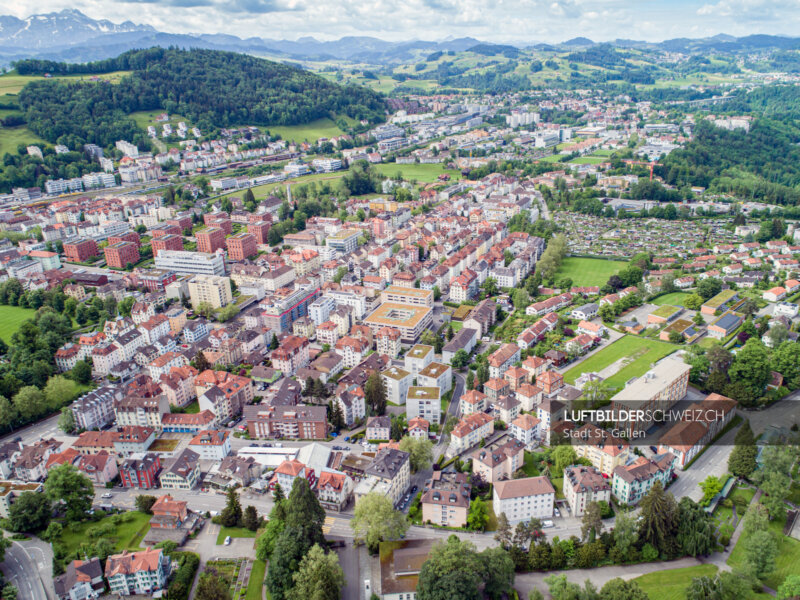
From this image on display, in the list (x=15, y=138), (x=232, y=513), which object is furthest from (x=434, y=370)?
(x=15, y=138)

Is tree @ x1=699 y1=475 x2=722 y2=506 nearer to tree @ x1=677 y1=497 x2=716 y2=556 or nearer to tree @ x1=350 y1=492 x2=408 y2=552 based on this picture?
tree @ x1=677 y1=497 x2=716 y2=556

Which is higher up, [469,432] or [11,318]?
[469,432]

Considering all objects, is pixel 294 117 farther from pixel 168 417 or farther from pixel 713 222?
pixel 168 417

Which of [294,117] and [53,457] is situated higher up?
[294,117]

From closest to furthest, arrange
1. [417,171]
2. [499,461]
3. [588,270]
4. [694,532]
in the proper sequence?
[694,532]
[499,461]
[588,270]
[417,171]

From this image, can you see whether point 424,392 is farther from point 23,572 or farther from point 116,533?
point 23,572

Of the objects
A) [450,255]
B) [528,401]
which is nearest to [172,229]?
[450,255]
